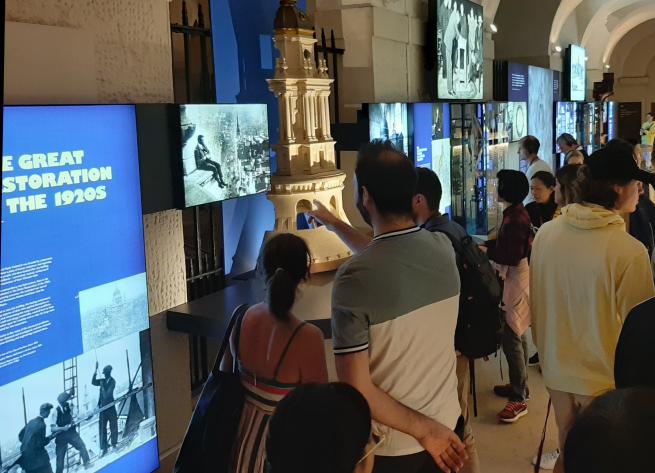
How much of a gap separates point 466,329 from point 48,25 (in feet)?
6.75

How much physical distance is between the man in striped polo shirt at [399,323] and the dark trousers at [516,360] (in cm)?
240

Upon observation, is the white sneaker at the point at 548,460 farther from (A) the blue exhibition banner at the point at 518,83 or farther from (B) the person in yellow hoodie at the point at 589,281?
(A) the blue exhibition banner at the point at 518,83

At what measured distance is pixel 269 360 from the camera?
87.0 inches

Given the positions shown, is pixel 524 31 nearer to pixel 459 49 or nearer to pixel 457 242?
pixel 459 49

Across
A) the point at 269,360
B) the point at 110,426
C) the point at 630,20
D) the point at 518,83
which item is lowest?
the point at 110,426

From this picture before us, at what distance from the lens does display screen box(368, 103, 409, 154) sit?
5.37 m

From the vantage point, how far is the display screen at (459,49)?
23.1 feet

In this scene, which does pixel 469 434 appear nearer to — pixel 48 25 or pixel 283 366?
pixel 283 366

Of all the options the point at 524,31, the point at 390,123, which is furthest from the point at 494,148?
the point at 524,31

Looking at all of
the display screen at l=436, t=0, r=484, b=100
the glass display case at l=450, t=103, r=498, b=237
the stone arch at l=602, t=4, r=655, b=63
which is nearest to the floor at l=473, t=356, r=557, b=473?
the glass display case at l=450, t=103, r=498, b=237

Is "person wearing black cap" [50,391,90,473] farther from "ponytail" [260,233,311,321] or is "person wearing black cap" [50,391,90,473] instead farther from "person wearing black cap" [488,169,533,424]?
"person wearing black cap" [488,169,533,424]

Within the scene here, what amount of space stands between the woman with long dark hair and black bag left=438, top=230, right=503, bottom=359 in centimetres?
78

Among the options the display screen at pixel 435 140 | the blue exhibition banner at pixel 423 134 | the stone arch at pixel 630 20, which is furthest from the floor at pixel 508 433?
the stone arch at pixel 630 20

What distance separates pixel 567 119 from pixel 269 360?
12116 mm
